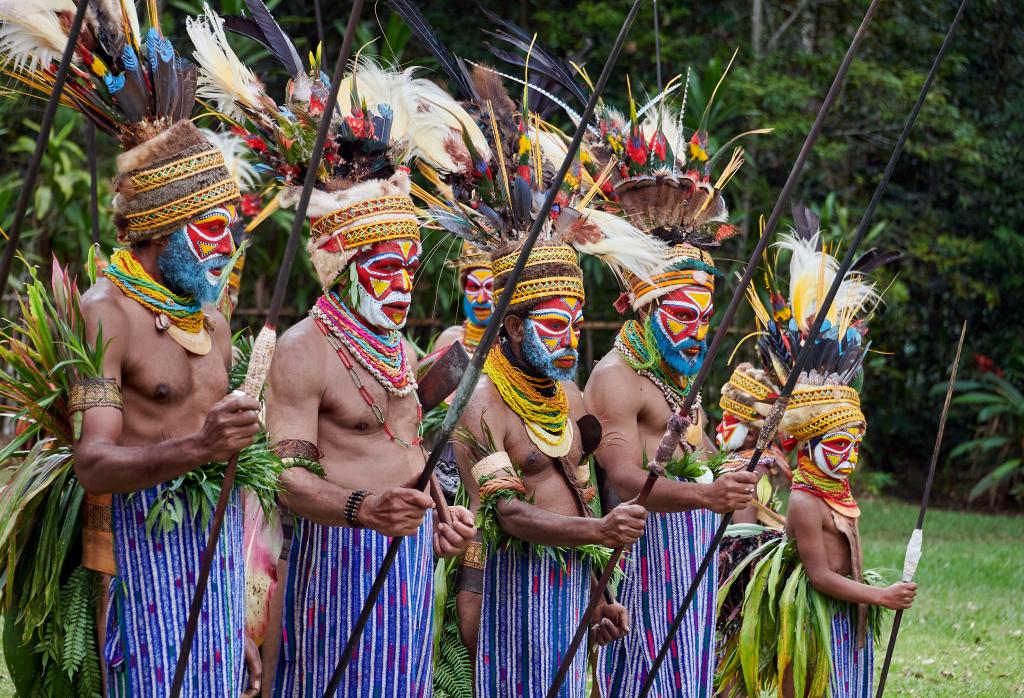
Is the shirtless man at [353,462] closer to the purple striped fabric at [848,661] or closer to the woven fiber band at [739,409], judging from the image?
the purple striped fabric at [848,661]

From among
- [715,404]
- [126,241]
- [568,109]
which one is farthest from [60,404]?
[715,404]

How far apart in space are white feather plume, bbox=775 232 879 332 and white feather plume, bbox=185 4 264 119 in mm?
2353

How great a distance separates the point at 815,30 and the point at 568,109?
387 inches

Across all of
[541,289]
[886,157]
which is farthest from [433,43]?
[886,157]

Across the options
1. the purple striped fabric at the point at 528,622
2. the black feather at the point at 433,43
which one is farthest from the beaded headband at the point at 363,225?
the purple striped fabric at the point at 528,622

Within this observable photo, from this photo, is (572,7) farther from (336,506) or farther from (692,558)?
(336,506)

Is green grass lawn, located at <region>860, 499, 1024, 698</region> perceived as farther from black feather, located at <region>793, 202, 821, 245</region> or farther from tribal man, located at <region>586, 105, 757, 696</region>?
black feather, located at <region>793, 202, 821, 245</region>

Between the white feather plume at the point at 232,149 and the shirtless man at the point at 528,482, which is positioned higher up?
the white feather plume at the point at 232,149

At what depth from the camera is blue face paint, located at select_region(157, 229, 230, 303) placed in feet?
11.3

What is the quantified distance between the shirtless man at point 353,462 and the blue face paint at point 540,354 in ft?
1.52

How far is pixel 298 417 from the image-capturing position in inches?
137

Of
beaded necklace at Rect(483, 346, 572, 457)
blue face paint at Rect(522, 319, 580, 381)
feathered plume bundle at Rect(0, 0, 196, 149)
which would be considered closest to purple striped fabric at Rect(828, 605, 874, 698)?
beaded necklace at Rect(483, 346, 572, 457)

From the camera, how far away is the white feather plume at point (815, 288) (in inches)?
205

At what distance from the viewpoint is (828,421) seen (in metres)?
4.96
